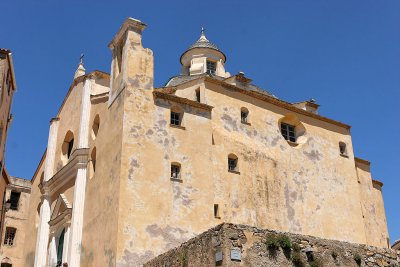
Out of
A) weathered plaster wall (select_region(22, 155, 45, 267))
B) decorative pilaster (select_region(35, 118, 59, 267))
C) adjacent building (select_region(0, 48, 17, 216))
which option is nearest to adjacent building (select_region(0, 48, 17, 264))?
adjacent building (select_region(0, 48, 17, 216))

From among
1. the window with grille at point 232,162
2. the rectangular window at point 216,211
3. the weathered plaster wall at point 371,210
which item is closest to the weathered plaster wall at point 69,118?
the window with grille at point 232,162

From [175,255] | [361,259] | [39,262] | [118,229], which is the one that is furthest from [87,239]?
[361,259]

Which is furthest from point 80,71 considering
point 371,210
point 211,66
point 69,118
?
point 371,210

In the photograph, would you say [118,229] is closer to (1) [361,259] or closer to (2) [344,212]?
(1) [361,259]

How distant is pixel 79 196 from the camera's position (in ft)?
90.5

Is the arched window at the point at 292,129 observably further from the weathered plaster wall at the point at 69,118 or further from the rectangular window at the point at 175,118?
the weathered plaster wall at the point at 69,118

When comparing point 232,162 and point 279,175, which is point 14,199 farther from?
point 279,175

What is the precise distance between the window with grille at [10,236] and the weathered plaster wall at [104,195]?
18.9m

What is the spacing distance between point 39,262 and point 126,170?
1066 cm

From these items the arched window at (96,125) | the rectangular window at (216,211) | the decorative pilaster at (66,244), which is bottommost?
the decorative pilaster at (66,244)

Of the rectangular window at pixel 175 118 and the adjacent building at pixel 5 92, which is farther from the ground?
the adjacent building at pixel 5 92

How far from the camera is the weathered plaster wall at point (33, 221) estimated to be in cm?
3300

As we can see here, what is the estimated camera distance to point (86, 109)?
99.6 feet

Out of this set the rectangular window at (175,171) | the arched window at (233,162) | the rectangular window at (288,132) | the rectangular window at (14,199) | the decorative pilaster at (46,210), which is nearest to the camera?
the rectangular window at (175,171)
